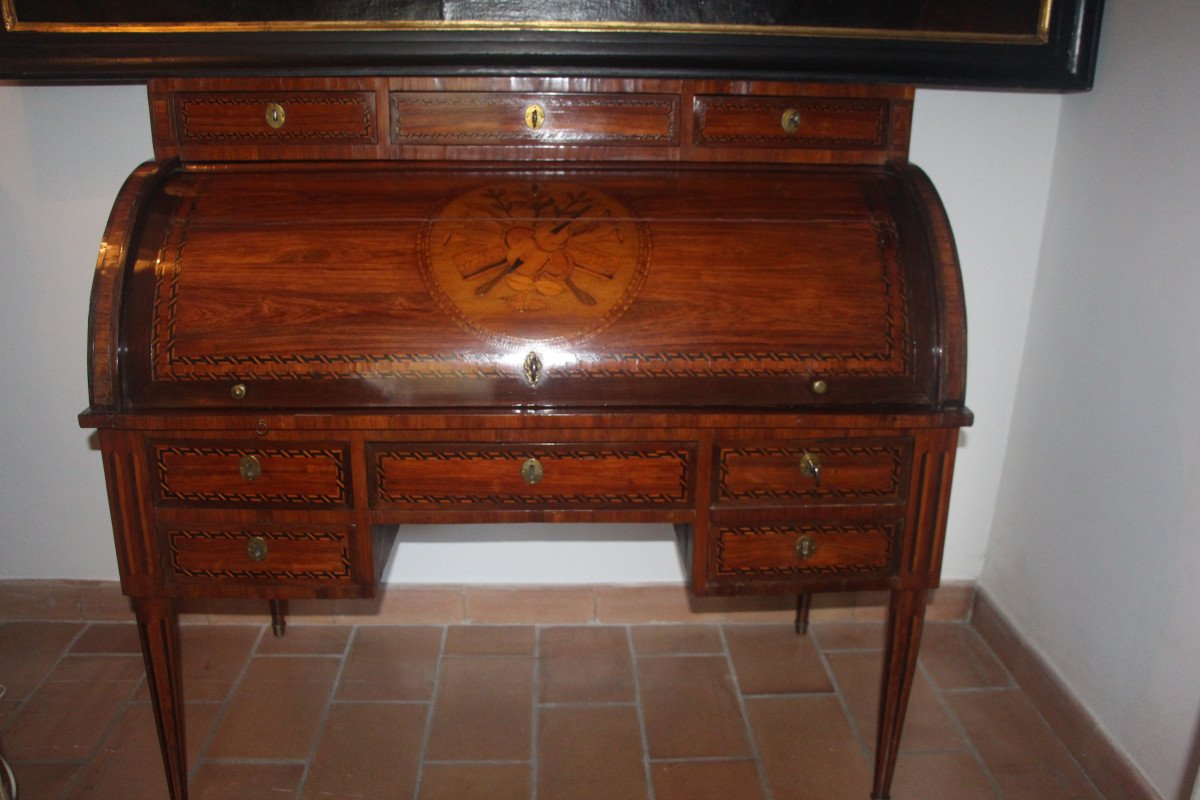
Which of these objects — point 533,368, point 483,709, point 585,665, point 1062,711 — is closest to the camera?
point 533,368

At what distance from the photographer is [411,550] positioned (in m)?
2.57

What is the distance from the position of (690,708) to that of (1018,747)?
0.82 m

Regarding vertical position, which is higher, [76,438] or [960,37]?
[960,37]

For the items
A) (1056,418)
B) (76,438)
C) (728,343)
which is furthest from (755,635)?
(76,438)

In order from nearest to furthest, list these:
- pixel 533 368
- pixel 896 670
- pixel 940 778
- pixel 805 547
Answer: pixel 533 368, pixel 805 547, pixel 896 670, pixel 940 778

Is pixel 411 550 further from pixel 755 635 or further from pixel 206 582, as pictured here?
pixel 755 635

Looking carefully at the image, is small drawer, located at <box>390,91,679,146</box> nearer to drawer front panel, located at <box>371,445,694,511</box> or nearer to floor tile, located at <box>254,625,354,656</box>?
drawer front panel, located at <box>371,445,694,511</box>

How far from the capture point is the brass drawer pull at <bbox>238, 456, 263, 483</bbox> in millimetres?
1648

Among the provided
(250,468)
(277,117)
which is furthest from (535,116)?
(250,468)

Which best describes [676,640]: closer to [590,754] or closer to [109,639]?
[590,754]

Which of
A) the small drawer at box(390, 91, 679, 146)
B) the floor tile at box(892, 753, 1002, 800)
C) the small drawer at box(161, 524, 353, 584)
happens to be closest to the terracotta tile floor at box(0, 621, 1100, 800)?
the floor tile at box(892, 753, 1002, 800)

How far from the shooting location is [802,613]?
2.59 metres

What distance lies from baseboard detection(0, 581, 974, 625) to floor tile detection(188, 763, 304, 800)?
0.60m

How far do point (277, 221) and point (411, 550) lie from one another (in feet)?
3.85
